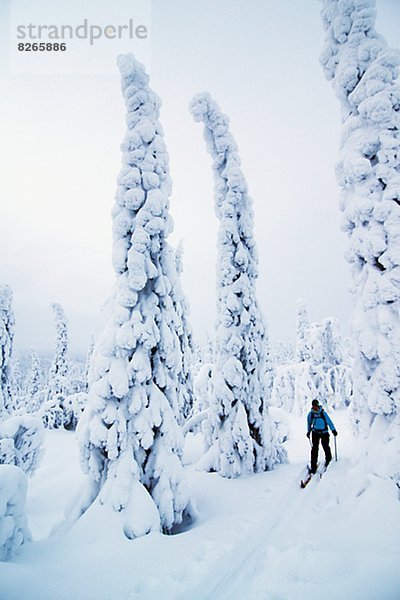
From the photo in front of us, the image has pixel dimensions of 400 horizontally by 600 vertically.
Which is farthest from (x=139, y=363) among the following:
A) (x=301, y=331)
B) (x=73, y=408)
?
(x=301, y=331)

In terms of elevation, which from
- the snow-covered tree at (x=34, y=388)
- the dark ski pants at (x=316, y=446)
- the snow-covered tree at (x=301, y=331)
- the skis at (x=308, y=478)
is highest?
the snow-covered tree at (x=301, y=331)

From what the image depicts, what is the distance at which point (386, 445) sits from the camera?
5230 millimetres

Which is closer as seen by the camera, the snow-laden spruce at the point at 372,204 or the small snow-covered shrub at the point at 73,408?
the snow-laden spruce at the point at 372,204

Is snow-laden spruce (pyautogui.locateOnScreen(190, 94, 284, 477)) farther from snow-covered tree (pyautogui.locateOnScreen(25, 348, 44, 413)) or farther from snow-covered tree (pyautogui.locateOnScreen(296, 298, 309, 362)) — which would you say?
snow-covered tree (pyautogui.locateOnScreen(25, 348, 44, 413))

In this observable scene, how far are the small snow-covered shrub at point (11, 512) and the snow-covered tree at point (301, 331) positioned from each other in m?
26.5

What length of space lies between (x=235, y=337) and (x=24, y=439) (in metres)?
8.20

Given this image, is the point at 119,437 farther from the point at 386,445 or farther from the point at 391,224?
the point at 391,224

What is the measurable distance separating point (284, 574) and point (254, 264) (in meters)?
9.19

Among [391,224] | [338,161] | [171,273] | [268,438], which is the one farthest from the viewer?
[268,438]

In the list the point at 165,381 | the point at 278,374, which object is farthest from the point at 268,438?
the point at 278,374

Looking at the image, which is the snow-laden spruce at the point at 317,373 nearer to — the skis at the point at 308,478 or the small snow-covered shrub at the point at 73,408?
the small snow-covered shrub at the point at 73,408

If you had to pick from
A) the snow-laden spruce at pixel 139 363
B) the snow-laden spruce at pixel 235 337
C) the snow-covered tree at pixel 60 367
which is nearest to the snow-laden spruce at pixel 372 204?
the snow-laden spruce at pixel 139 363

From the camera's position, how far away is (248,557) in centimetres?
445

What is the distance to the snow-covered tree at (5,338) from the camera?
59.9ft
